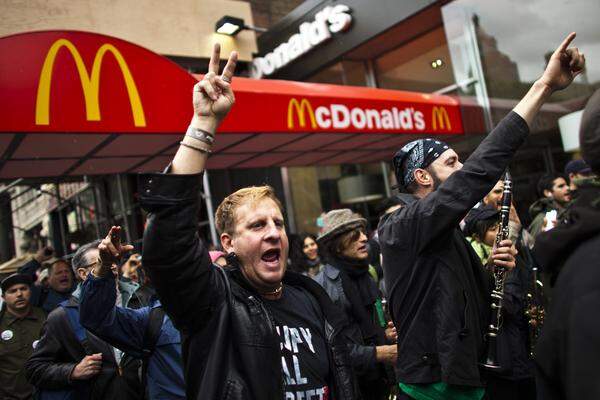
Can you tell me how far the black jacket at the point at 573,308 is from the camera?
109 centimetres

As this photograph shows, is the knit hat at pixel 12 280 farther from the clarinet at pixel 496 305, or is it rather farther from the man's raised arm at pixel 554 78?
the man's raised arm at pixel 554 78

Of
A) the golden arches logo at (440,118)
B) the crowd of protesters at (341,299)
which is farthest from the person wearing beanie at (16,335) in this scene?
the golden arches logo at (440,118)

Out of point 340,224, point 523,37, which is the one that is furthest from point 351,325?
point 523,37

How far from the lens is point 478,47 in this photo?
9.61 m

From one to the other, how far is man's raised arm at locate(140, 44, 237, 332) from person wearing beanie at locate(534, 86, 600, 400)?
102 cm

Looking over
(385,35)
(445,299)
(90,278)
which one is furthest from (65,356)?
(385,35)

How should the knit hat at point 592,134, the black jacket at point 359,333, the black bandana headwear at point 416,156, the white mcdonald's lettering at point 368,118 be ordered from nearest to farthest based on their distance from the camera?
the knit hat at point 592,134, the black bandana headwear at point 416,156, the black jacket at point 359,333, the white mcdonald's lettering at point 368,118

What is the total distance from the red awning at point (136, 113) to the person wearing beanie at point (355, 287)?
302cm

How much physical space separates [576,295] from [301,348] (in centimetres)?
108

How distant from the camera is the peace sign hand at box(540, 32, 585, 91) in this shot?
207 centimetres

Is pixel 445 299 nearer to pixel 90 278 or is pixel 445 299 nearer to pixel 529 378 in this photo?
pixel 529 378

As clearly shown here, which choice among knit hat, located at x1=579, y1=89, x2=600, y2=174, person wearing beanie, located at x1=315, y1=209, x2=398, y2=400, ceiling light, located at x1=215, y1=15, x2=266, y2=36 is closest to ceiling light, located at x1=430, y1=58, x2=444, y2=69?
ceiling light, located at x1=215, y1=15, x2=266, y2=36

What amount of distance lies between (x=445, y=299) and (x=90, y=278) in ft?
5.43

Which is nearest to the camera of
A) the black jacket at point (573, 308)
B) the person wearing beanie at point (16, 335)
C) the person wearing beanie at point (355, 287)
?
the black jacket at point (573, 308)
